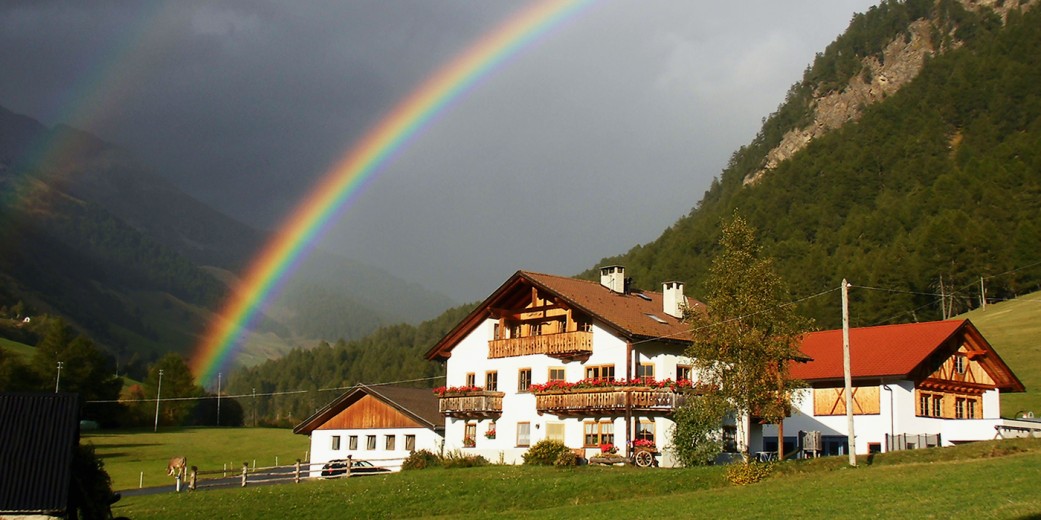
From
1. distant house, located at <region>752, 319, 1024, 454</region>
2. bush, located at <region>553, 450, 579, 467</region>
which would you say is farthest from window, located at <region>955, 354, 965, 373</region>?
bush, located at <region>553, 450, 579, 467</region>

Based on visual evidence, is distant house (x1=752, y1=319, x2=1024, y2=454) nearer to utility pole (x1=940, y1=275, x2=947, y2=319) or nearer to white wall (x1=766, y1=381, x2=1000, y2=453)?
Answer: white wall (x1=766, y1=381, x2=1000, y2=453)

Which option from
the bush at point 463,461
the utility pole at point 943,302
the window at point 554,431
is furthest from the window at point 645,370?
the utility pole at point 943,302

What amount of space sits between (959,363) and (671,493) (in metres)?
27.8

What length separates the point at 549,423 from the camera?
51.4m

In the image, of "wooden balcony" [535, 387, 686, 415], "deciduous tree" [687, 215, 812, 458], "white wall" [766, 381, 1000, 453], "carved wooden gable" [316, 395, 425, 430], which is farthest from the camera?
"carved wooden gable" [316, 395, 425, 430]

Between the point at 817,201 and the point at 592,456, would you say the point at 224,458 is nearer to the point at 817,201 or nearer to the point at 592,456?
the point at 592,456

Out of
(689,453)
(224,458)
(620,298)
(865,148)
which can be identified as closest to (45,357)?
(224,458)

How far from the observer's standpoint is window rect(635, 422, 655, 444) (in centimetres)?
4769

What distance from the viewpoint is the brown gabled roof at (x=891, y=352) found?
50.6 m

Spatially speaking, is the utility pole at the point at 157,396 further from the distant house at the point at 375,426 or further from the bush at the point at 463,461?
the bush at the point at 463,461

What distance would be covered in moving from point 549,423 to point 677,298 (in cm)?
1078

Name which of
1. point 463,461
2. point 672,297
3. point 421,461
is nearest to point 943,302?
point 672,297

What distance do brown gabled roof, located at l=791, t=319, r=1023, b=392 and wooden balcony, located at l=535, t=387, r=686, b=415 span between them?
7509mm

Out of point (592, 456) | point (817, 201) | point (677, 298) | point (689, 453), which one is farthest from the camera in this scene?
point (817, 201)
